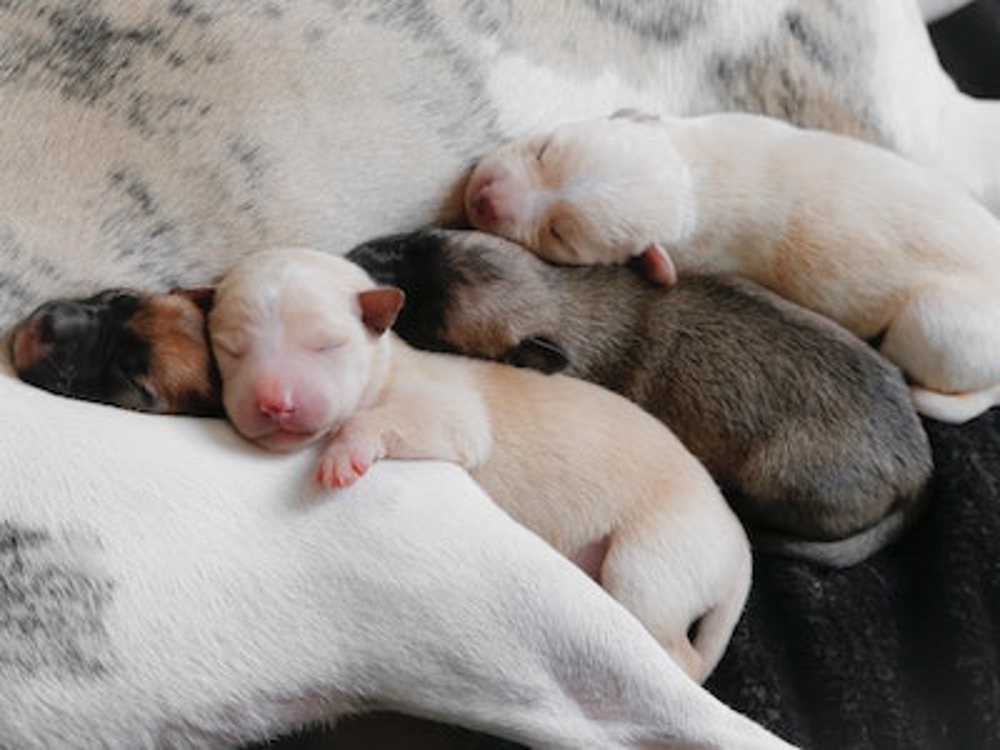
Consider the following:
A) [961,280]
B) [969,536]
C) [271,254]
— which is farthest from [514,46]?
[969,536]

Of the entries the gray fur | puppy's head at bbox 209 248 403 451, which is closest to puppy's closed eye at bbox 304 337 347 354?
puppy's head at bbox 209 248 403 451

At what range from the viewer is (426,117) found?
4.73 ft

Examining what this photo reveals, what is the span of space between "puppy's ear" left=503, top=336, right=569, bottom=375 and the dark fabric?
237 millimetres

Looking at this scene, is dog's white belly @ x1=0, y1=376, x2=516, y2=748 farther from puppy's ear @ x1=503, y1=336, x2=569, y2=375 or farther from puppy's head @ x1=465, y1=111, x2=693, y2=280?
puppy's head @ x1=465, y1=111, x2=693, y2=280

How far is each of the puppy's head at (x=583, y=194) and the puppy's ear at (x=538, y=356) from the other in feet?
0.40

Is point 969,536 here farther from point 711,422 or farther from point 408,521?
point 408,521

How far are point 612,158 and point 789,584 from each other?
0.40 metres

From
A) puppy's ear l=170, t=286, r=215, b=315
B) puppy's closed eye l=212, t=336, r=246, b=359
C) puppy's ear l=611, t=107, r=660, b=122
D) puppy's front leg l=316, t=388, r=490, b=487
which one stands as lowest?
puppy's front leg l=316, t=388, r=490, b=487

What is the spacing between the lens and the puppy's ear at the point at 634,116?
1.50 meters

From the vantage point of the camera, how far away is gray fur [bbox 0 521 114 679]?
1074 mm

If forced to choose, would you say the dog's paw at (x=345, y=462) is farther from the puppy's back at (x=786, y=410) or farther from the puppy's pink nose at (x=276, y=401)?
the puppy's back at (x=786, y=410)

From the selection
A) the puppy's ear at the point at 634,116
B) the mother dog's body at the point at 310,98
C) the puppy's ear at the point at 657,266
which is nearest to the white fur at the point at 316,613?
the mother dog's body at the point at 310,98

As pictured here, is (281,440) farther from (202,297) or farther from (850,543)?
(850,543)

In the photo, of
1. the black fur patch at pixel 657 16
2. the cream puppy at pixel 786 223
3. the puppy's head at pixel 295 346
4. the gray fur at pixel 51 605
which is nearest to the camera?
the gray fur at pixel 51 605
